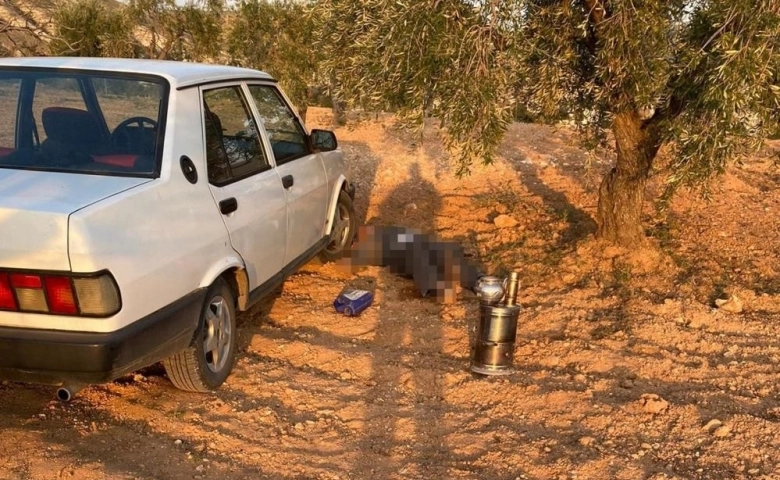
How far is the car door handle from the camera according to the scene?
4.01 m

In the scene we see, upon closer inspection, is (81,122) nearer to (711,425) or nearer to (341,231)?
(341,231)

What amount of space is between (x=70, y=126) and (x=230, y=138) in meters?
0.96

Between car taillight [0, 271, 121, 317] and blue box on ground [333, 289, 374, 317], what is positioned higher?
car taillight [0, 271, 121, 317]

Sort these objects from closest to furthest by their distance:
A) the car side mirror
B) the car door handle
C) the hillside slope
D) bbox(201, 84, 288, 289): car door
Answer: the car door handle, bbox(201, 84, 288, 289): car door, the car side mirror, the hillside slope

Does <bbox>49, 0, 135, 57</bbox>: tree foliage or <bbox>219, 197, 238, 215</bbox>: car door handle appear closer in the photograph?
<bbox>219, 197, 238, 215</bbox>: car door handle

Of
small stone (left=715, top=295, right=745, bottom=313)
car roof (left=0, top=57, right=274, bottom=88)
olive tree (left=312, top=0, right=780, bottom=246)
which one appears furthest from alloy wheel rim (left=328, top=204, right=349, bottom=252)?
small stone (left=715, top=295, right=745, bottom=313)

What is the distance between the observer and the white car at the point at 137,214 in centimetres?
302

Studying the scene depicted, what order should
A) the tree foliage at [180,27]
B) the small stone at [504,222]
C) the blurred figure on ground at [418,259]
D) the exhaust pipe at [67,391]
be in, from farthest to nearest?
the tree foliage at [180,27] → the small stone at [504,222] → the blurred figure on ground at [418,259] → the exhaust pipe at [67,391]

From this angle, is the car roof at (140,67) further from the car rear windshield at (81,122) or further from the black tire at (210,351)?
the black tire at (210,351)

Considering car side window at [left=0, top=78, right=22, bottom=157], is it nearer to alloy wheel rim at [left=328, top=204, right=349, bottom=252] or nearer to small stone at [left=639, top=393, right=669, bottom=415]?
alloy wheel rim at [left=328, top=204, right=349, bottom=252]

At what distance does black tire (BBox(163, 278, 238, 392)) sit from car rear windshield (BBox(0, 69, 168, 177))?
2.87 ft

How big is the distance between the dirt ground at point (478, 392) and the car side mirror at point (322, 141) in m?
1.31

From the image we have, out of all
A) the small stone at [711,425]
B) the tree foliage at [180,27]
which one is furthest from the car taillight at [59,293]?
the tree foliage at [180,27]

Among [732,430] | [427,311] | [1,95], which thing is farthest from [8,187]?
[732,430]
